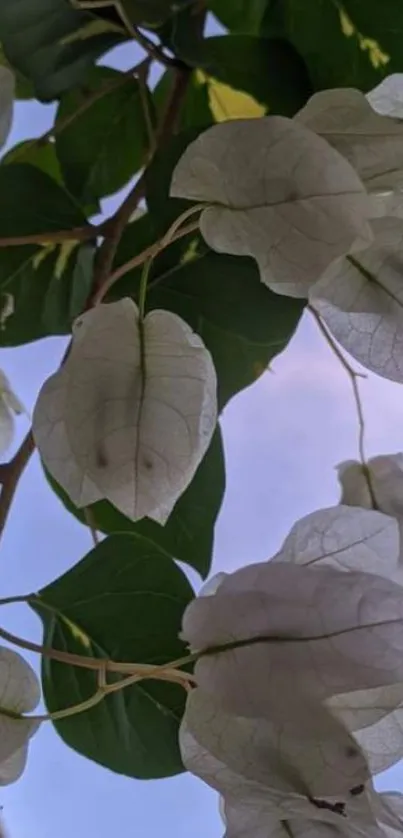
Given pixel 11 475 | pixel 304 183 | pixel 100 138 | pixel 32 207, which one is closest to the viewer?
pixel 304 183

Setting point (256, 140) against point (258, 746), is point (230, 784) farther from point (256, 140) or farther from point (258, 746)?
point (256, 140)

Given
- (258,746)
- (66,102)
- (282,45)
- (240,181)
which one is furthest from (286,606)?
(66,102)

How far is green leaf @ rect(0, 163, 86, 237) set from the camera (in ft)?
2.31

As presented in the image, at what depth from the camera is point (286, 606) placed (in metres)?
0.46

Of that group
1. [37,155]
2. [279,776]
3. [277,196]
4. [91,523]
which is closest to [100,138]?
[37,155]

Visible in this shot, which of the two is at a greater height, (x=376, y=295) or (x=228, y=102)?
(x=228, y=102)

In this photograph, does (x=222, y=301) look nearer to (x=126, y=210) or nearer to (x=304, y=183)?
(x=126, y=210)

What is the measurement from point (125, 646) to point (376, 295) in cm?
23

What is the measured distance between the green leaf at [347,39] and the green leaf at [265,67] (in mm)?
12

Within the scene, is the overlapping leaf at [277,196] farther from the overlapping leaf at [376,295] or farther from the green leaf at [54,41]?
the green leaf at [54,41]

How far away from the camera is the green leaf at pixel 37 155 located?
→ 32.7 inches

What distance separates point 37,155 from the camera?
0.88 m

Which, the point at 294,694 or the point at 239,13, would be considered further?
the point at 239,13

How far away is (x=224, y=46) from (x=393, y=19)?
0.10m
